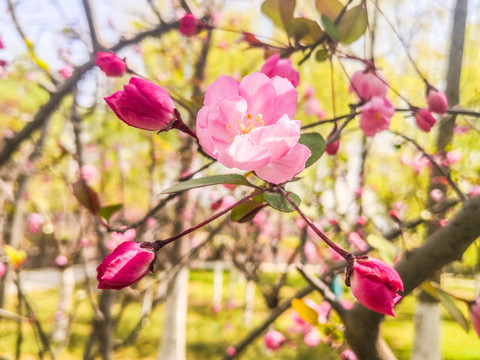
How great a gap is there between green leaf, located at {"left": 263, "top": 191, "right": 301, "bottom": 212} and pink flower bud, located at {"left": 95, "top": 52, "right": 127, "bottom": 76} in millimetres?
370

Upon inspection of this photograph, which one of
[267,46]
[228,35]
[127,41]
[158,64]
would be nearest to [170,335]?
[127,41]

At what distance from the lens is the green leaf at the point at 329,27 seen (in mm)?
662

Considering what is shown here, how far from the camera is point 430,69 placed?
6.42m

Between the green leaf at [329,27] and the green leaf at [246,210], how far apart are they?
13.1 inches

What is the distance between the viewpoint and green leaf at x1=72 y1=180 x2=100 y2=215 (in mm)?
782

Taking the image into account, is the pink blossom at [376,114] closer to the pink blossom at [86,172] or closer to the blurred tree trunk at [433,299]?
the pink blossom at [86,172]

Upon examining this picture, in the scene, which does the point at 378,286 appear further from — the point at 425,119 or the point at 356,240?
the point at 356,240

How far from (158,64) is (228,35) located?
1375 mm

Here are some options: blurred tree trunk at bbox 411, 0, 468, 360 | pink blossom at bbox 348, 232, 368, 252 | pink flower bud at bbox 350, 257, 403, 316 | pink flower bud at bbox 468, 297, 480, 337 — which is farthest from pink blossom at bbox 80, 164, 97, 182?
blurred tree trunk at bbox 411, 0, 468, 360

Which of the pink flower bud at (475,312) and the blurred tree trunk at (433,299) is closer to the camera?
the pink flower bud at (475,312)

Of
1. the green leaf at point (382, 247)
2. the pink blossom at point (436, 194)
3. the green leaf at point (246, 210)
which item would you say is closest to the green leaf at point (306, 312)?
the green leaf at point (382, 247)

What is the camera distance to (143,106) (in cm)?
44

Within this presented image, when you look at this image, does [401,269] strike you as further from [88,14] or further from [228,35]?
[228,35]

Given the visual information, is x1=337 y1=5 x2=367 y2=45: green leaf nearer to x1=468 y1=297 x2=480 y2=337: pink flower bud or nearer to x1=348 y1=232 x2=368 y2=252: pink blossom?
x1=468 y1=297 x2=480 y2=337: pink flower bud
